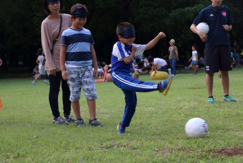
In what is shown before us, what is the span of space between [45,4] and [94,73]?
56.9 inches

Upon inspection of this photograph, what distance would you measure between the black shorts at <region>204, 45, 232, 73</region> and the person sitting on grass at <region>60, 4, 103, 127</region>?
3.18 metres

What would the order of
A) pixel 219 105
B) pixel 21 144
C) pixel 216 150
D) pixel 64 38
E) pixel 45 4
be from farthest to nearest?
pixel 219 105, pixel 45 4, pixel 64 38, pixel 21 144, pixel 216 150

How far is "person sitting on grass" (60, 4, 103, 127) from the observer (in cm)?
575

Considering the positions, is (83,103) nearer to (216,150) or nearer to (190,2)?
(216,150)

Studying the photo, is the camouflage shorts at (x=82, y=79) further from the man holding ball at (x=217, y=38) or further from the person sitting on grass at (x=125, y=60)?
the man holding ball at (x=217, y=38)

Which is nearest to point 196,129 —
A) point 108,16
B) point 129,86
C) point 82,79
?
point 129,86

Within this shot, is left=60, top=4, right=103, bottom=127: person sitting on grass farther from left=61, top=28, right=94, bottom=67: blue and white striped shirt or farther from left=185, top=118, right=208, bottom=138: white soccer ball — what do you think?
left=185, top=118, right=208, bottom=138: white soccer ball

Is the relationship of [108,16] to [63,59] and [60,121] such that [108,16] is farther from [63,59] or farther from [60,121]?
[63,59]

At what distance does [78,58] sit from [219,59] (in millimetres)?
3628

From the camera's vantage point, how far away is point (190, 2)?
96.2 ft

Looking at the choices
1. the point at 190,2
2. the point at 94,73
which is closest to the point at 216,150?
the point at 94,73

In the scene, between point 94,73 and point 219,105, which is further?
point 219,105

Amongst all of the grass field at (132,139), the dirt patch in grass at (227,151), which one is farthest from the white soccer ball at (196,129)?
the dirt patch in grass at (227,151)

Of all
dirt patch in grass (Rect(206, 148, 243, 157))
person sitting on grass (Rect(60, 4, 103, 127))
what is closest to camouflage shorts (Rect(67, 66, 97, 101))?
person sitting on grass (Rect(60, 4, 103, 127))
